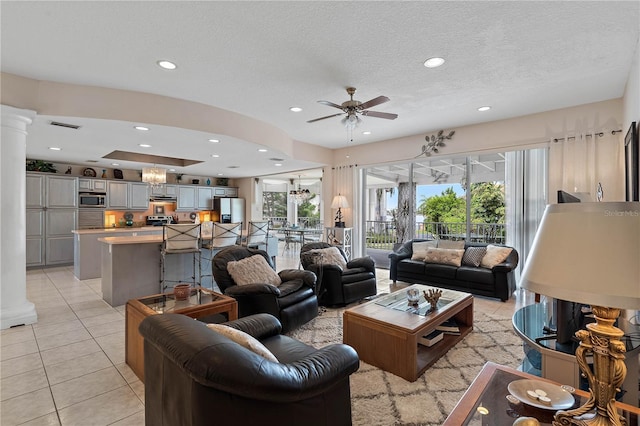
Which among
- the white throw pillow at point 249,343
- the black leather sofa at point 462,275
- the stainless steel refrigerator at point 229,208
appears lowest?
the black leather sofa at point 462,275

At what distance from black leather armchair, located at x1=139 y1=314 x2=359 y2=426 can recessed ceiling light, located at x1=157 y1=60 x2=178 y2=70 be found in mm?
2610

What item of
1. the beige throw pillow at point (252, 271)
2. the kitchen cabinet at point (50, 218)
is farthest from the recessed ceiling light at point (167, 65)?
the kitchen cabinet at point (50, 218)

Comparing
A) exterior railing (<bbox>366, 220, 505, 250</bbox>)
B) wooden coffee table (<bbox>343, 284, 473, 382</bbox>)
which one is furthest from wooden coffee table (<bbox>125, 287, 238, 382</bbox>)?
exterior railing (<bbox>366, 220, 505, 250</bbox>)

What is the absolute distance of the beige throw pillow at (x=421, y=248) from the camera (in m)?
5.52

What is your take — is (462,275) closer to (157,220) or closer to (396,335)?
(396,335)

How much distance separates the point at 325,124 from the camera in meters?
5.23

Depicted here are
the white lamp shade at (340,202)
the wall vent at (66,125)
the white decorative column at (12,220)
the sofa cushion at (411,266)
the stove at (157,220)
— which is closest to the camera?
the white decorative column at (12,220)

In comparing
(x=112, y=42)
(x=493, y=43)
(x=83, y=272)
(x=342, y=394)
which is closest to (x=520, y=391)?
(x=342, y=394)

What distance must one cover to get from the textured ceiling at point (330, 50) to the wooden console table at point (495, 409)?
2.48m

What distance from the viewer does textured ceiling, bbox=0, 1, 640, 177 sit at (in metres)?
2.28

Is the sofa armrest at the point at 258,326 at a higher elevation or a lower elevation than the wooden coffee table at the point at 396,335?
higher

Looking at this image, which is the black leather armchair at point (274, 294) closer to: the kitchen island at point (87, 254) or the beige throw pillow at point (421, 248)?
the beige throw pillow at point (421, 248)

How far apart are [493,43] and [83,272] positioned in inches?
294

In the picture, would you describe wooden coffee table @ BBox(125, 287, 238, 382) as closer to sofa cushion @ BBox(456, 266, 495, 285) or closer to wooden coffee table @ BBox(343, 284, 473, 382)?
wooden coffee table @ BBox(343, 284, 473, 382)
